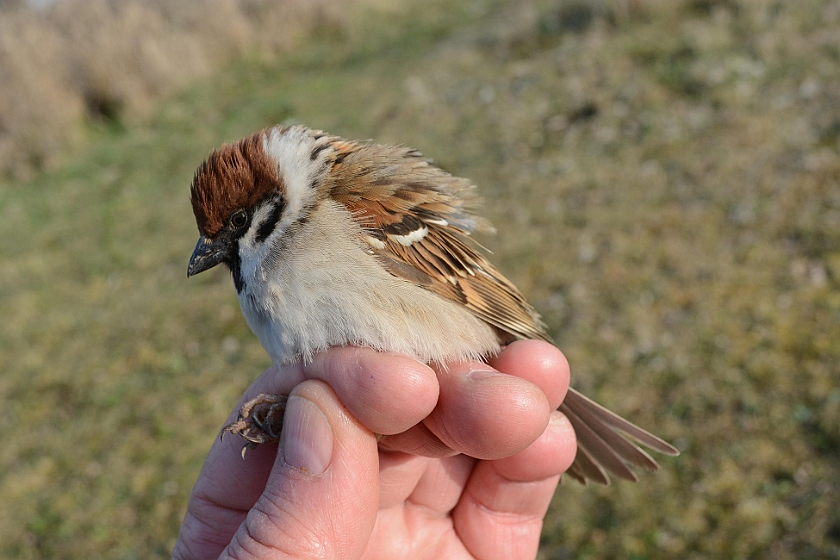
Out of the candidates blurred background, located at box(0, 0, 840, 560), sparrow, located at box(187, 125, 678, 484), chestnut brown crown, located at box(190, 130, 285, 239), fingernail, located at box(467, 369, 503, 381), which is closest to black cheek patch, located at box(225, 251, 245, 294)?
sparrow, located at box(187, 125, 678, 484)

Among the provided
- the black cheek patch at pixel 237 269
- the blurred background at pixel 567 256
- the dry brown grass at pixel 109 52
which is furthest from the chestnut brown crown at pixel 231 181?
the dry brown grass at pixel 109 52

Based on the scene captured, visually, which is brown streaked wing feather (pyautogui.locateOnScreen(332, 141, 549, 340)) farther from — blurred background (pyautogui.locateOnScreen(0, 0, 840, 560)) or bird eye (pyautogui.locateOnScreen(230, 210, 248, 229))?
blurred background (pyautogui.locateOnScreen(0, 0, 840, 560))

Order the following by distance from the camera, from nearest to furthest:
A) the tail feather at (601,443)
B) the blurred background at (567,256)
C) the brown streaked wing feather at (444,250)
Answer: the brown streaked wing feather at (444,250) < the tail feather at (601,443) < the blurred background at (567,256)

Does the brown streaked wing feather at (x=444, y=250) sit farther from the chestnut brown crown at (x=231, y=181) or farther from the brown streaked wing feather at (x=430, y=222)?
the chestnut brown crown at (x=231, y=181)

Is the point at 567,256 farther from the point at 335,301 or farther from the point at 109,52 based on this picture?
the point at 109,52

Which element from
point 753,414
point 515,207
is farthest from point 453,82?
point 753,414

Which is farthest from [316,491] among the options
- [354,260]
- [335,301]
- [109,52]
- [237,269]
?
[109,52]
